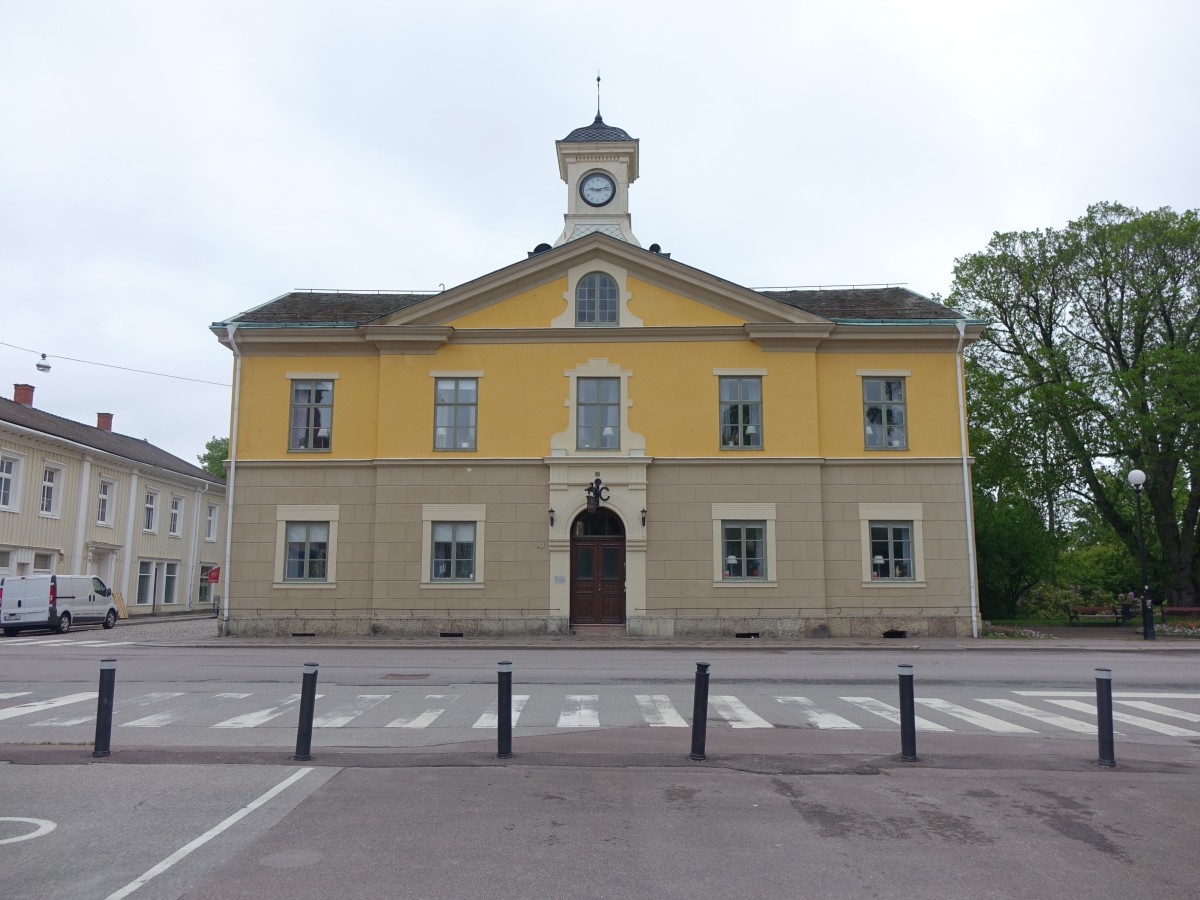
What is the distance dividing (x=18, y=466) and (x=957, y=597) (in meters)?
31.8

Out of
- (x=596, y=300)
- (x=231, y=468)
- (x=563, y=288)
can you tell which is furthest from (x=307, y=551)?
(x=596, y=300)

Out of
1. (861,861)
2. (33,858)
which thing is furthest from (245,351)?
(861,861)

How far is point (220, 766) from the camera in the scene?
8367 mm

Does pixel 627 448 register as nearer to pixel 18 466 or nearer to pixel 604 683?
pixel 604 683

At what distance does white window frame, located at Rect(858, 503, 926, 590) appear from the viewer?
85.6ft

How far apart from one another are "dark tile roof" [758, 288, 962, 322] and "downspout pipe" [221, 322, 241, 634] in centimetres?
1560

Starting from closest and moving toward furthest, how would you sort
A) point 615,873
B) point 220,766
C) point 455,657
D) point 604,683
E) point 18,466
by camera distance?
point 615,873, point 220,766, point 604,683, point 455,657, point 18,466

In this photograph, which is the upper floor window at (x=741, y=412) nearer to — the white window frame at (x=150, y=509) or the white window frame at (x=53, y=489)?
the white window frame at (x=53, y=489)

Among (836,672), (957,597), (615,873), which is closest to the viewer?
(615,873)

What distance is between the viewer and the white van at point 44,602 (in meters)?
29.5

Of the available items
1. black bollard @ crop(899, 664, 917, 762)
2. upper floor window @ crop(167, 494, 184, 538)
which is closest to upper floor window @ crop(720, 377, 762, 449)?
black bollard @ crop(899, 664, 917, 762)

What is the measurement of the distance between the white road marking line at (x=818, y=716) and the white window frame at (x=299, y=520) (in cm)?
1661

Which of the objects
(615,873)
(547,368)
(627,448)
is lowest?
(615,873)

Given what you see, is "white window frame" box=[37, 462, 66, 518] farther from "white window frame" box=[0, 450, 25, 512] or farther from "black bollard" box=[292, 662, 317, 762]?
"black bollard" box=[292, 662, 317, 762]
